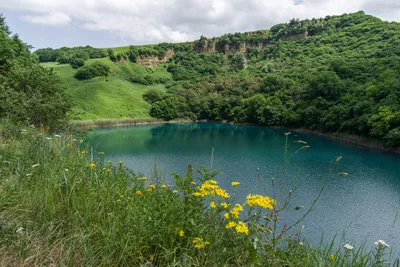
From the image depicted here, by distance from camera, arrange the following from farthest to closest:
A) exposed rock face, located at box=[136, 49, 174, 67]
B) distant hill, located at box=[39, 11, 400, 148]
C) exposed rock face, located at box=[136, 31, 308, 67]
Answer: exposed rock face, located at box=[136, 31, 308, 67]
exposed rock face, located at box=[136, 49, 174, 67]
distant hill, located at box=[39, 11, 400, 148]

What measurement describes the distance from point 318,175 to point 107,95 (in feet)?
230

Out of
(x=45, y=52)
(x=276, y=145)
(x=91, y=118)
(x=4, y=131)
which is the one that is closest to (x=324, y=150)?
(x=276, y=145)

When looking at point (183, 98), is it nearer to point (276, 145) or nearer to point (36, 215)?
point (276, 145)

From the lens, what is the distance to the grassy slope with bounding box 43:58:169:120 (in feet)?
247

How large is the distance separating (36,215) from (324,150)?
128 feet

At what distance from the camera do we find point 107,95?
275 feet

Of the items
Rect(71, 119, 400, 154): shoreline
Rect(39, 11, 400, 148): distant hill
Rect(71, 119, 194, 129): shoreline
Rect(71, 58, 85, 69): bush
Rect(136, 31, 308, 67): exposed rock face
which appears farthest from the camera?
Rect(136, 31, 308, 67): exposed rock face

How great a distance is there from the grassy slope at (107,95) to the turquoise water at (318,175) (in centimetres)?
3191

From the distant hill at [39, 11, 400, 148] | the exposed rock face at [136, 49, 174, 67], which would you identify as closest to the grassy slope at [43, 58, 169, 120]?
the distant hill at [39, 11, 400, 148]

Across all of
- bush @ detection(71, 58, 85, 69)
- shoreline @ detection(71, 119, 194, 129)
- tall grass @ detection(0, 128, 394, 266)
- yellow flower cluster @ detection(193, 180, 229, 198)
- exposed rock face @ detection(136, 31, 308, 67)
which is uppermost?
exposed rock face @ detection(136, 31, 308, 67)

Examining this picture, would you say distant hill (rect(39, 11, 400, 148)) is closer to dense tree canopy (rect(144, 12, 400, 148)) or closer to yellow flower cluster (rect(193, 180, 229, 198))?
dense tree canopy (rect(144, 12, 400, 148))

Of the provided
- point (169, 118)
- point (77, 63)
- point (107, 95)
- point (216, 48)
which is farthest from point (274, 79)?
point (216, 48)

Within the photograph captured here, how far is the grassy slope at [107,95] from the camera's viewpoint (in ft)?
247

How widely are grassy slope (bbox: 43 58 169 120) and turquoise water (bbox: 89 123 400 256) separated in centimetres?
3191
